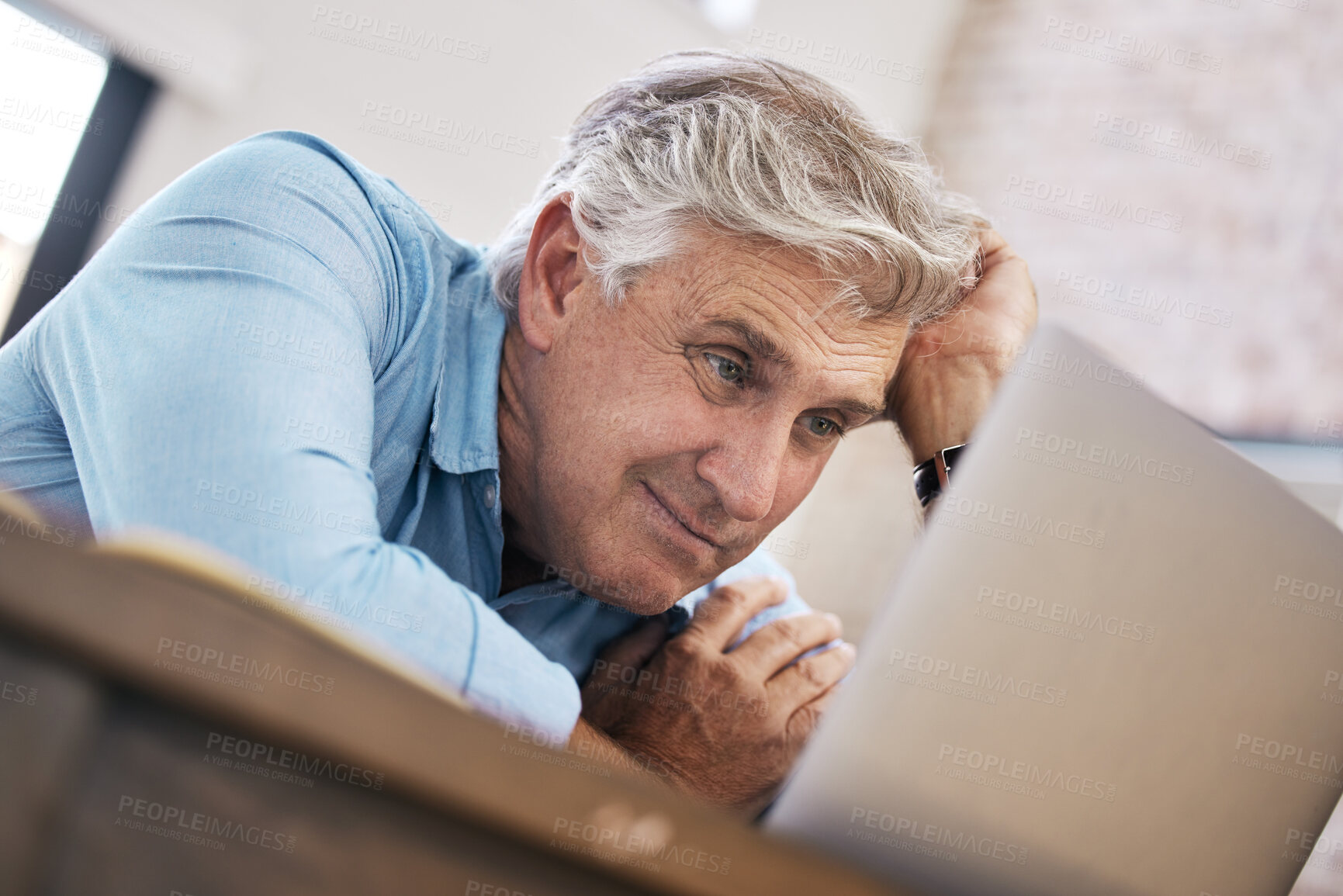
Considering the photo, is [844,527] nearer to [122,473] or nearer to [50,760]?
[122,473]

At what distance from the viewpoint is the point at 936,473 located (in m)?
1.22

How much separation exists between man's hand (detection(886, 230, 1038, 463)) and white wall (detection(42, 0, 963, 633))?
18.1 inches

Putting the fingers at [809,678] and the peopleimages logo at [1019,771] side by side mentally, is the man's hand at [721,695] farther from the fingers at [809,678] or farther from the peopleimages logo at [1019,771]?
the peopleimages logo at [1019,771]

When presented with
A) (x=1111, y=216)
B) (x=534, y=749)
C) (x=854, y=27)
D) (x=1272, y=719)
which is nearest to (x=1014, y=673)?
(x=1272, y=719)

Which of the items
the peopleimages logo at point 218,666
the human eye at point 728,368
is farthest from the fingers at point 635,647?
the peopleimages logo at point 218,666

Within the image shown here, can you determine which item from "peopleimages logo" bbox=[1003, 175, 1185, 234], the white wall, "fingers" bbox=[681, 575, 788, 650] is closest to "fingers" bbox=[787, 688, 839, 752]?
"fingers" bbox=[681, 575, 788, 650]

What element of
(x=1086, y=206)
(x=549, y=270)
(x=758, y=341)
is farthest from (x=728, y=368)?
(x=1086, y=206)

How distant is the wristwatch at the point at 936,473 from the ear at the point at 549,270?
503 mm

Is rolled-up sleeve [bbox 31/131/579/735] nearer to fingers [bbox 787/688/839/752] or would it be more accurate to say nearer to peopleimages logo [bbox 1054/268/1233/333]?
fingers [bbox 787/688/839/752]

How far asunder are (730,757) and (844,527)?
2.81 m

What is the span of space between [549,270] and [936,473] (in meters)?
0.55

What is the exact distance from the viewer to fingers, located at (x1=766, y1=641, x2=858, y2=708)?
107 centimetres

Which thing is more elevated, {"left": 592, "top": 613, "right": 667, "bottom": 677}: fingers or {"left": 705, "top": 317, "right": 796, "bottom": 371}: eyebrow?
{"left": 705, "top": 317, "right": 796, "bottom": 371}: eyebrow

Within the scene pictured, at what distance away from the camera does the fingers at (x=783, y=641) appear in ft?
3.59
